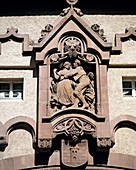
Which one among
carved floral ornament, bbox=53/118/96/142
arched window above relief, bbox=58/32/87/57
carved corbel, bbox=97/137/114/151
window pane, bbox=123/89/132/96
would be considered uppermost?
arched window above relief, bbox=58/32/87/57

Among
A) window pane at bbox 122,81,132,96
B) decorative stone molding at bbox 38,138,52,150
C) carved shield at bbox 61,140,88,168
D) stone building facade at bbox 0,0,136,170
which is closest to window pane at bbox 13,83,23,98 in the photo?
stone building facade at bbox 0,0,136,170

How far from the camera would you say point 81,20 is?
43.1 ft

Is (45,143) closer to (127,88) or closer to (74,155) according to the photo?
(74,155)

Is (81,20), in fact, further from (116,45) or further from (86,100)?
(86,100)

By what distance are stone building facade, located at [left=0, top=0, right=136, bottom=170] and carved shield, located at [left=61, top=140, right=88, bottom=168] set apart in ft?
0.07

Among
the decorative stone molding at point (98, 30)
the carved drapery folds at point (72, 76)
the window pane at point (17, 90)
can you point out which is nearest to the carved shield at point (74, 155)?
the carved drapery folds at point (72, 76)

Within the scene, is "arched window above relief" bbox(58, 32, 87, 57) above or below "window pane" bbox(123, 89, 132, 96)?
above

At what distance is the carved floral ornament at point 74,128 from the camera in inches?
464

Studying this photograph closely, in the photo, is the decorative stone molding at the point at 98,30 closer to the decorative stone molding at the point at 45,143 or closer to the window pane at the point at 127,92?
the window pane at the point at 127,92

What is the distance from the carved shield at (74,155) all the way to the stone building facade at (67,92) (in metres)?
0.02

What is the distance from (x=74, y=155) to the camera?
38.4 ft

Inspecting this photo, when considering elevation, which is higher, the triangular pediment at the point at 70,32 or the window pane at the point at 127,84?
the triangular pediment at the point at 70,32

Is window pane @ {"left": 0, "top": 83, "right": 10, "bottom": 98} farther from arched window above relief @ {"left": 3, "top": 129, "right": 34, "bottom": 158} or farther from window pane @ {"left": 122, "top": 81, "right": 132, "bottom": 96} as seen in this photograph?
window pane @ {"left": 122, "top": 81, "right": 132, "bottom": 96}

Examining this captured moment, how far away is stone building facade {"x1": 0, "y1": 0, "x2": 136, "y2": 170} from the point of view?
38.6 ft
